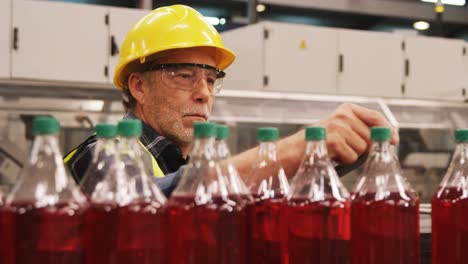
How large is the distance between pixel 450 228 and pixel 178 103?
120cm

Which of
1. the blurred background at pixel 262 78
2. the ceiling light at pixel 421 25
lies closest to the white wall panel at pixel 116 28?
the blurred background at pixel 262 78

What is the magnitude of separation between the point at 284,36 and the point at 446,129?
4.53 ft

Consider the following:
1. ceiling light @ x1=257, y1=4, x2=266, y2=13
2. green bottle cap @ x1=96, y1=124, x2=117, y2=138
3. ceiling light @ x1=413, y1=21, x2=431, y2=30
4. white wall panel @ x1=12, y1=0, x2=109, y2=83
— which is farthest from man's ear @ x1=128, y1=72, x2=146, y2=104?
ceiling light @ x1=413, y1=21, x2=431, y2=30

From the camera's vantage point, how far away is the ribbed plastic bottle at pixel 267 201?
3.07ft

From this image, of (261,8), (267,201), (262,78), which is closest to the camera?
(267,201)

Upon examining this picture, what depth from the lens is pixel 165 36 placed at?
203 centimetres

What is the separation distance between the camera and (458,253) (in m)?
1.02

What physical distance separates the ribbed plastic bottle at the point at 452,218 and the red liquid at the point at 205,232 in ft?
1.33

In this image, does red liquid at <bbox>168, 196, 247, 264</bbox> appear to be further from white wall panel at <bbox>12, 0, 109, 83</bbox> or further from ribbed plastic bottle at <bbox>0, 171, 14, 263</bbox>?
white wall panel at <bbox>12, 0, 109, 83</bbox>

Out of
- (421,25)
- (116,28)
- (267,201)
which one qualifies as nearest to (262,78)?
(116,28)

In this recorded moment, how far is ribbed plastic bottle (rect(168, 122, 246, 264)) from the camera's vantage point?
822 mm

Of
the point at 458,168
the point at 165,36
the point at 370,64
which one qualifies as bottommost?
Result: the point at 458,168

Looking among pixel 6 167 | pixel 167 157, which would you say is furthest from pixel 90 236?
pixel 6 167

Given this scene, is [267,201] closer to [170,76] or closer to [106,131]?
[106,131]
